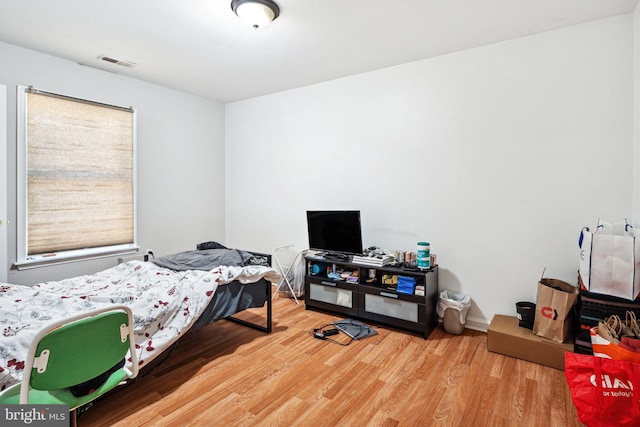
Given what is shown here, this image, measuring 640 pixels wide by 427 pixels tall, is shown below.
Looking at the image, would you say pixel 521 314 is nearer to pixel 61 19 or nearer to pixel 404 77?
pixel 404 77

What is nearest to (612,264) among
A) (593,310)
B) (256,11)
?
(593,310)

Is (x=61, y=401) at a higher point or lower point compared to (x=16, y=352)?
lower

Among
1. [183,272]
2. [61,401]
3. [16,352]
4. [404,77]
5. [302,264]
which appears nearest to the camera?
[61,401]

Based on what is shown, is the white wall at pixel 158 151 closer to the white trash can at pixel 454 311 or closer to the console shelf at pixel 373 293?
the console shelf at pixel 373 293

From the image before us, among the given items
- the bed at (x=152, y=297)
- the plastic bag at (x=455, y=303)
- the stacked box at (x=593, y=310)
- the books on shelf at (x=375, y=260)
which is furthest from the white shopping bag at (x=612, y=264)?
the bed at (x=152, y=297)

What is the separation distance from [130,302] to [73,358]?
888 millimetres

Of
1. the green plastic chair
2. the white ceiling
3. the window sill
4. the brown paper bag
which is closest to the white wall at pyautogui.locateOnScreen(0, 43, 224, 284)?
the window sill

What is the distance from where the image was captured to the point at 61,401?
1.43 meters

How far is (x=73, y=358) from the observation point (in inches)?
55.7

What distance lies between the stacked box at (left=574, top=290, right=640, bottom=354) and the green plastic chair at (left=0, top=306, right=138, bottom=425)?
2.89 meters

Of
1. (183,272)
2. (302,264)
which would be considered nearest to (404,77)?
(302,264)

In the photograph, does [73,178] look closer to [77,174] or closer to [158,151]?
[77,174]

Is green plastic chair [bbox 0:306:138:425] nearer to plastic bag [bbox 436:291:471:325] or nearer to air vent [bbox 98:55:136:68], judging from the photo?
plastic bag [bbox 436:291:471:325]

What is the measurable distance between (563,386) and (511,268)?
1015 millimetres
